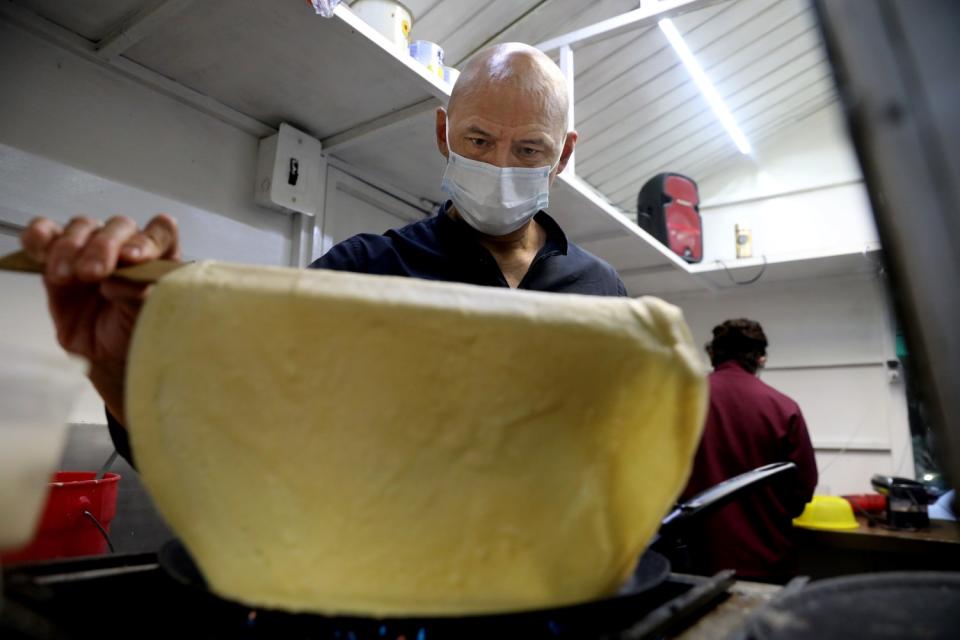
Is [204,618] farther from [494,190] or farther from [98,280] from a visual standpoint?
[494,190]

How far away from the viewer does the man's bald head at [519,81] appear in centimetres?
99


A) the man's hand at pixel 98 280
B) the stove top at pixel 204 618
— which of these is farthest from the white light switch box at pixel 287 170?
the stove top at pixel 204 618

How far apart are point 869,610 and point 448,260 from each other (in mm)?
837

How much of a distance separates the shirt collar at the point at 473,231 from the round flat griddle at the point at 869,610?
2.68 feet

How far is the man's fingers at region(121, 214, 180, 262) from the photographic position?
0.46m

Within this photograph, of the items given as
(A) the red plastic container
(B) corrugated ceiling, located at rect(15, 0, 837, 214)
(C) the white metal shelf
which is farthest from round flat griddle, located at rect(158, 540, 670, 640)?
(A) the red plastic container

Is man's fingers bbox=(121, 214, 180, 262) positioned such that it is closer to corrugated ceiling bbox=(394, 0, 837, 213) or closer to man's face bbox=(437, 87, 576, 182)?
man's face bbox=(437, 87, 576, 182)

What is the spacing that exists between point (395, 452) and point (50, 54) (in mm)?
1389

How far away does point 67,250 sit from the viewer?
44 cm

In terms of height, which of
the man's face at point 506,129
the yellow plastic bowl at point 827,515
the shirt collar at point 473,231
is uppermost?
the man's face at point 506,129

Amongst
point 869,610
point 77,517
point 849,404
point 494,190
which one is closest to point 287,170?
point 494,190

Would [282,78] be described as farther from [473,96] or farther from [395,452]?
[395,452]

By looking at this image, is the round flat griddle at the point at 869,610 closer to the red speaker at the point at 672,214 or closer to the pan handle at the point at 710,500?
the pan handle at the point at 710,500

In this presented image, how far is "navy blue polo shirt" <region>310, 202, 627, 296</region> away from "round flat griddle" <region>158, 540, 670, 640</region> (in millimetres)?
699
